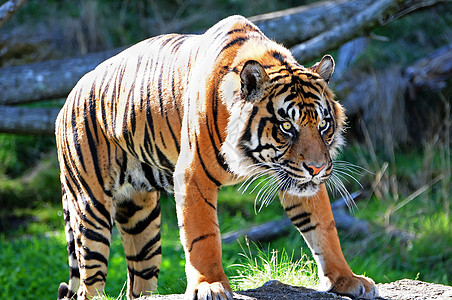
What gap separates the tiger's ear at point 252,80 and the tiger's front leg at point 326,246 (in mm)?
602

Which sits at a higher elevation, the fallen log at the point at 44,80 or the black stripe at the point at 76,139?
the fallen log at the point at 44,80

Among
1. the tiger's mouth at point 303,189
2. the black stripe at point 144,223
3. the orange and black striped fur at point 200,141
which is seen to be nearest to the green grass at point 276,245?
the black stripe at point 144,223

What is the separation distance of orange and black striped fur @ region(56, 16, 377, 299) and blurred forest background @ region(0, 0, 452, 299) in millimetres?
976

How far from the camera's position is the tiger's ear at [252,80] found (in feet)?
10.1

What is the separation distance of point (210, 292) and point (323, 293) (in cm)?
67

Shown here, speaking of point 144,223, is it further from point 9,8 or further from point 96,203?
point 9,8

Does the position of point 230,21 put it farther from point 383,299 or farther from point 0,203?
point 0,203

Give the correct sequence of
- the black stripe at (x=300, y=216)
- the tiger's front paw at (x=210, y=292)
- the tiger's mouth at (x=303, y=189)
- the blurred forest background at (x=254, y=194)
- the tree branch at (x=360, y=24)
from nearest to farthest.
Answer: the tiger's front paw at (x=210, y=292)
the tiger's mouth at (x=303, y=189)
the black stripe at (x=300, y=216)
the tree branch at (x=360, y=24)
the blurred forest background at (x=254, y=194)

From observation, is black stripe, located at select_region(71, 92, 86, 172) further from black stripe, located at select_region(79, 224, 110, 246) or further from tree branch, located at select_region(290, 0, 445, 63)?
tree branch, located at select_region(290, 0, 445, 63)

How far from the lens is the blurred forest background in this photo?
636cm

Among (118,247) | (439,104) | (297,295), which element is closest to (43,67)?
(118,247)

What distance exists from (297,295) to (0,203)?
19.8 feet

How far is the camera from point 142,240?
4.32 metres

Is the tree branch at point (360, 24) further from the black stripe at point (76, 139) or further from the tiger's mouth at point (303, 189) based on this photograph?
the tiger's mouth at point (303, 189)
